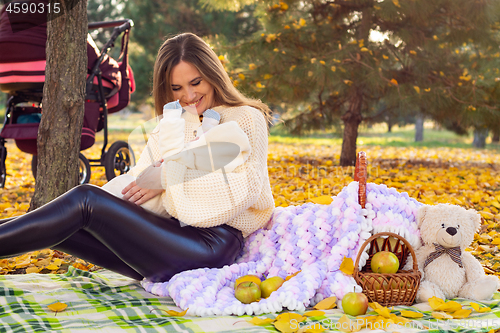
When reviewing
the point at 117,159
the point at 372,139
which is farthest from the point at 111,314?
the point at 372,139

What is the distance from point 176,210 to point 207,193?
141mm

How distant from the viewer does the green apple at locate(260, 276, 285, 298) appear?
5.58 ft

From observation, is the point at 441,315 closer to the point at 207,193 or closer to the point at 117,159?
the point at 207,193

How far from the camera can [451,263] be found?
169cm

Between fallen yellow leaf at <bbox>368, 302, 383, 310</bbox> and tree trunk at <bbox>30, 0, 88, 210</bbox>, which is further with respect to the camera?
tree trunk at <bbox>30, 0, 88, 210</bbox>

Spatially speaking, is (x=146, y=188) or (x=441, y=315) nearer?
(x=441, y=315)

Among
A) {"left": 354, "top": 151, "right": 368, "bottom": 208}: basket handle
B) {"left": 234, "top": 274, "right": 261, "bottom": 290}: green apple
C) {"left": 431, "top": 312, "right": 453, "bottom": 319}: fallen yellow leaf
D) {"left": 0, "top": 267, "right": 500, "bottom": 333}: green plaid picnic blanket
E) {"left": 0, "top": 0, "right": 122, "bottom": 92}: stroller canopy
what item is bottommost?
{"left": 0, "top": 267, "right": 500, "bottom": 333}: green plaid picnic blanket

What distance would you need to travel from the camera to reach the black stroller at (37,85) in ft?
11.5

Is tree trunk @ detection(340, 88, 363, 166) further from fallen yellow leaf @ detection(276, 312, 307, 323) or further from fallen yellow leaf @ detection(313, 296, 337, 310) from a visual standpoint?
fallen yellow leaf @ detection(276, 312, 307, 323)

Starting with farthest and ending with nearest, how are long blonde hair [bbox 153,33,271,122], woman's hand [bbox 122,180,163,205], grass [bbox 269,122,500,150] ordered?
1. grass [bbox 269,122,500,150]
2. long blonde hair [bbox 153,33,271,122]
3. woman's hand [bbox 122,180,163,205]

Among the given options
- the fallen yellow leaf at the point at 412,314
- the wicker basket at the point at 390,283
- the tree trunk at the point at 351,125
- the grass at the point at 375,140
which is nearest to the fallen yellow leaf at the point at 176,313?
the wicker basket at the point at 390,283

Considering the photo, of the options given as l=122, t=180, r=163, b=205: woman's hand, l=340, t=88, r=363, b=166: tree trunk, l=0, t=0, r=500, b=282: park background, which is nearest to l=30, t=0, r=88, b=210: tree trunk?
l=122, t=180, r=163, b=205: woman's hand

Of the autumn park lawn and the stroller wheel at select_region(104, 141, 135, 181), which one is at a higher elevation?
the stroller wheel at select_region(104, 141, 135, 181)

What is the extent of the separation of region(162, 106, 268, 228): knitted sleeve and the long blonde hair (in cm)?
44
